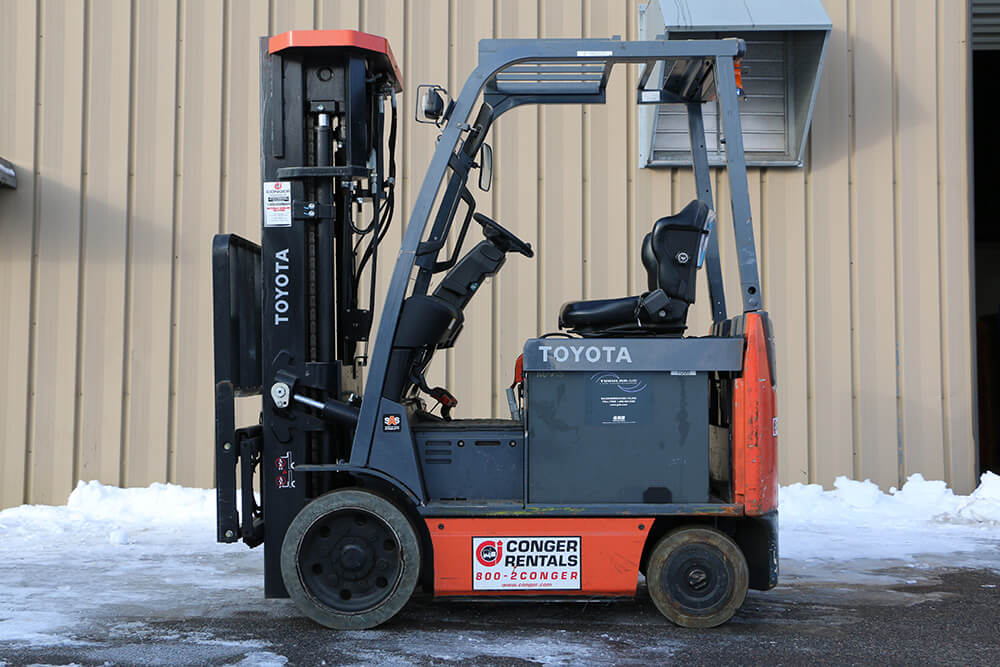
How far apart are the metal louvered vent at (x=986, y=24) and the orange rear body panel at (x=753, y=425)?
7.13 meters

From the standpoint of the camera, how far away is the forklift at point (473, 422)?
4.38 metres

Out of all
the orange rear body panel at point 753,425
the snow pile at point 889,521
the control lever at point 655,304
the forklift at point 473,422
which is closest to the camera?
the orange rear body panel at point 753,425

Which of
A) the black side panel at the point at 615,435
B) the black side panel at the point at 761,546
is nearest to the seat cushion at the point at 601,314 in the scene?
the black side panel at the point at 615,435

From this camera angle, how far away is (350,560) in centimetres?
436

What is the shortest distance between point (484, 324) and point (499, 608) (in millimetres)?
3738

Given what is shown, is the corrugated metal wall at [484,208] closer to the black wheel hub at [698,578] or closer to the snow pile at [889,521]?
the snow pile at [889,521]

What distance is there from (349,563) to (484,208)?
4.67m

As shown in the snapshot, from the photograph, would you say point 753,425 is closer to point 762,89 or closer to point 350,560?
point 350,560

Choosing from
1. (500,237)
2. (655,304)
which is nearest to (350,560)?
(500,237)

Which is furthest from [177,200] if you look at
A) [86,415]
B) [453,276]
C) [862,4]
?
[862,4]

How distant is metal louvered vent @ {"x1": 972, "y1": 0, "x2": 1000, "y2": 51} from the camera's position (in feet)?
30.7

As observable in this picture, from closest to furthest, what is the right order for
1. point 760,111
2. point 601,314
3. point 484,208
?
point 601,314 < point 484,208 < point 760,111

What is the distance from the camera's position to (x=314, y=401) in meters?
4.57

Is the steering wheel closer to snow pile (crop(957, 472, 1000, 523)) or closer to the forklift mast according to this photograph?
the forklift mast
